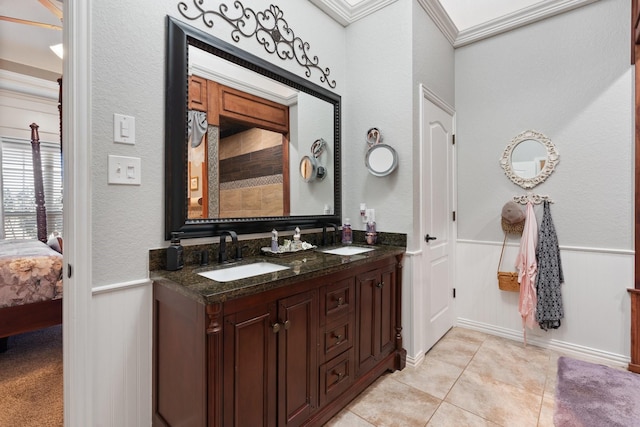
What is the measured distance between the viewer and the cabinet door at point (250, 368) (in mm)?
1154

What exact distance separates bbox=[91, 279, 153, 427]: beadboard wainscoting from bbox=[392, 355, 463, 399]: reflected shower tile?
158cm

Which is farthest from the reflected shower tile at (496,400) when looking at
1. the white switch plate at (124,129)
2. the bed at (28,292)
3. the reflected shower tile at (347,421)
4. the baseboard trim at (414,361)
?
the bed at (28,292)

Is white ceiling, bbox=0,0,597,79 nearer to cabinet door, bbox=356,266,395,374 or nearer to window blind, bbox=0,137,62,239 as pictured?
window blind, bbox=0,137,62,239

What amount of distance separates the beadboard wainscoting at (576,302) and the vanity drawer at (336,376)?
5.64 ft

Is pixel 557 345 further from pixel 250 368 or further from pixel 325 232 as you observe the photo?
pixel 250 368

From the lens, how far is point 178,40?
4.98ft

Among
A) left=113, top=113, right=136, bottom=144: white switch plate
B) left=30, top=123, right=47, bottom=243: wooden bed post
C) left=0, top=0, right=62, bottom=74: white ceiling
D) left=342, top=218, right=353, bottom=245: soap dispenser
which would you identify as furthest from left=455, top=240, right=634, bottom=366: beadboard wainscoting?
left=30, top=123, right=47, bottom=243: wooden bed post

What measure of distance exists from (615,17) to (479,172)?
1.41m

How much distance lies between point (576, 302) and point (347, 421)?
211cm

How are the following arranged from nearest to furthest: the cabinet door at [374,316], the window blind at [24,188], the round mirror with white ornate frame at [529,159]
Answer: the cabinet door at [374,316] → the round mirror with white ornate frame at [529,159] → the window blind at [24,188]

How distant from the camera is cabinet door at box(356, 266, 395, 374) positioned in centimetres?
184

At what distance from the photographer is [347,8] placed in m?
2.48

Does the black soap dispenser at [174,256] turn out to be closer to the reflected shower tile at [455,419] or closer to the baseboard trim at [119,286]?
the baseboard trim at [119,286]

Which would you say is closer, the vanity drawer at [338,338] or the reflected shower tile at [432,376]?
the vanity drawer at [338,338]
